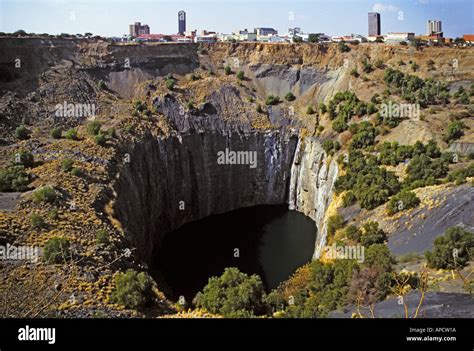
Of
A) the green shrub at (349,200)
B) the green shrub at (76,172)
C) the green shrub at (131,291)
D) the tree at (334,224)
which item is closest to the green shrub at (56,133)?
the green shrub at (76,172)

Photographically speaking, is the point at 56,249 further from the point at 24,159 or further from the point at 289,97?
the point at 289,97

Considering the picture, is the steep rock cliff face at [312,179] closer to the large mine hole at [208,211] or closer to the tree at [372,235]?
the large mine hole at [208,211]

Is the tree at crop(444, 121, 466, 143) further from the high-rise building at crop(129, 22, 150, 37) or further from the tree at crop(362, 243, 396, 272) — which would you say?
the high-rise building at crop(129, 22, 150, 37)

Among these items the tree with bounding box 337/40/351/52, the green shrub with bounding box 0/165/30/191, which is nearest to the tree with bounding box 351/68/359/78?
the tree with bounding box 337/40/351/52

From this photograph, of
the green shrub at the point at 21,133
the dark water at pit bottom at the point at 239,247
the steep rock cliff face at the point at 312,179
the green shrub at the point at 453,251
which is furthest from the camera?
the steep rock cliff face at the point at 312,179

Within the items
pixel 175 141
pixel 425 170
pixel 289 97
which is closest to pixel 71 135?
pixel 175 141
